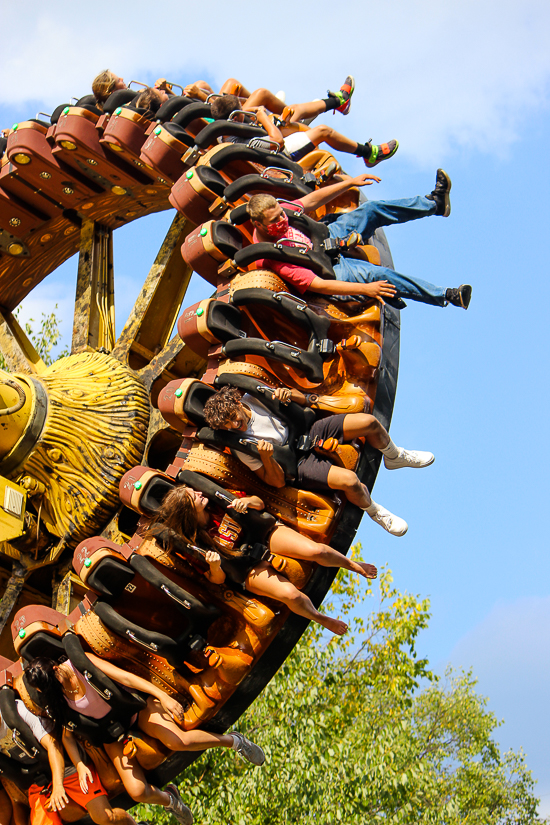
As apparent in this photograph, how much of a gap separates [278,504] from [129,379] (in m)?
2.65

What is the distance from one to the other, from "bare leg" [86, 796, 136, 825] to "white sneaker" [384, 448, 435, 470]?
3.23m

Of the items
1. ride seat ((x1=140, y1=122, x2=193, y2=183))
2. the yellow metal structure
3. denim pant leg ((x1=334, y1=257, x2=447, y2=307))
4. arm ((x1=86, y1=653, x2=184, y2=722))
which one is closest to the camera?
arm ((x1=86, y1=653, x2=184, y2=722))

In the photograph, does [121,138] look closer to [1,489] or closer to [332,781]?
[1,489]

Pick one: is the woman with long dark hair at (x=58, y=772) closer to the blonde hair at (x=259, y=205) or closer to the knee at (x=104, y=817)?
the knee at (x=104, y=817)

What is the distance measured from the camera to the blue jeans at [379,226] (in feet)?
23.0

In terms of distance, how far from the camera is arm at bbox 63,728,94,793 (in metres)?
6.15

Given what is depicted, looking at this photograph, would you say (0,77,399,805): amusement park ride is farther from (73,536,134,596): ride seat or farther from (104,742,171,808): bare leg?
(104,742,171,808): bare leg

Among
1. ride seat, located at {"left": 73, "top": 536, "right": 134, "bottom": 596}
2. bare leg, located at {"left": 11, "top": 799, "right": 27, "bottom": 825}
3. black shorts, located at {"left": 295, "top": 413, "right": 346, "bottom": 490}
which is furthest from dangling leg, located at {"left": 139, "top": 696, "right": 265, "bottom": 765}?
black shorts, located at {"left": 295, "top": 413, "right": 346, "bottom": 490}

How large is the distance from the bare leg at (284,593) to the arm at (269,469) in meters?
→ 0.59

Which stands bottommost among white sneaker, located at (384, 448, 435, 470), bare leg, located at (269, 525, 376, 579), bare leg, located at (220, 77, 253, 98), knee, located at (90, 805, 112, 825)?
knee, located at (90, 805, 112, 825)

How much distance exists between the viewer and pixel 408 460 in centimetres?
709

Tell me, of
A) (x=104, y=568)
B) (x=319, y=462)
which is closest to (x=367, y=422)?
(x=319, y=462)

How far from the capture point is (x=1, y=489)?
7309 millimetres

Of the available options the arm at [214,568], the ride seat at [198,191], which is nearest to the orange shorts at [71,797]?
the arm at [214,568]
